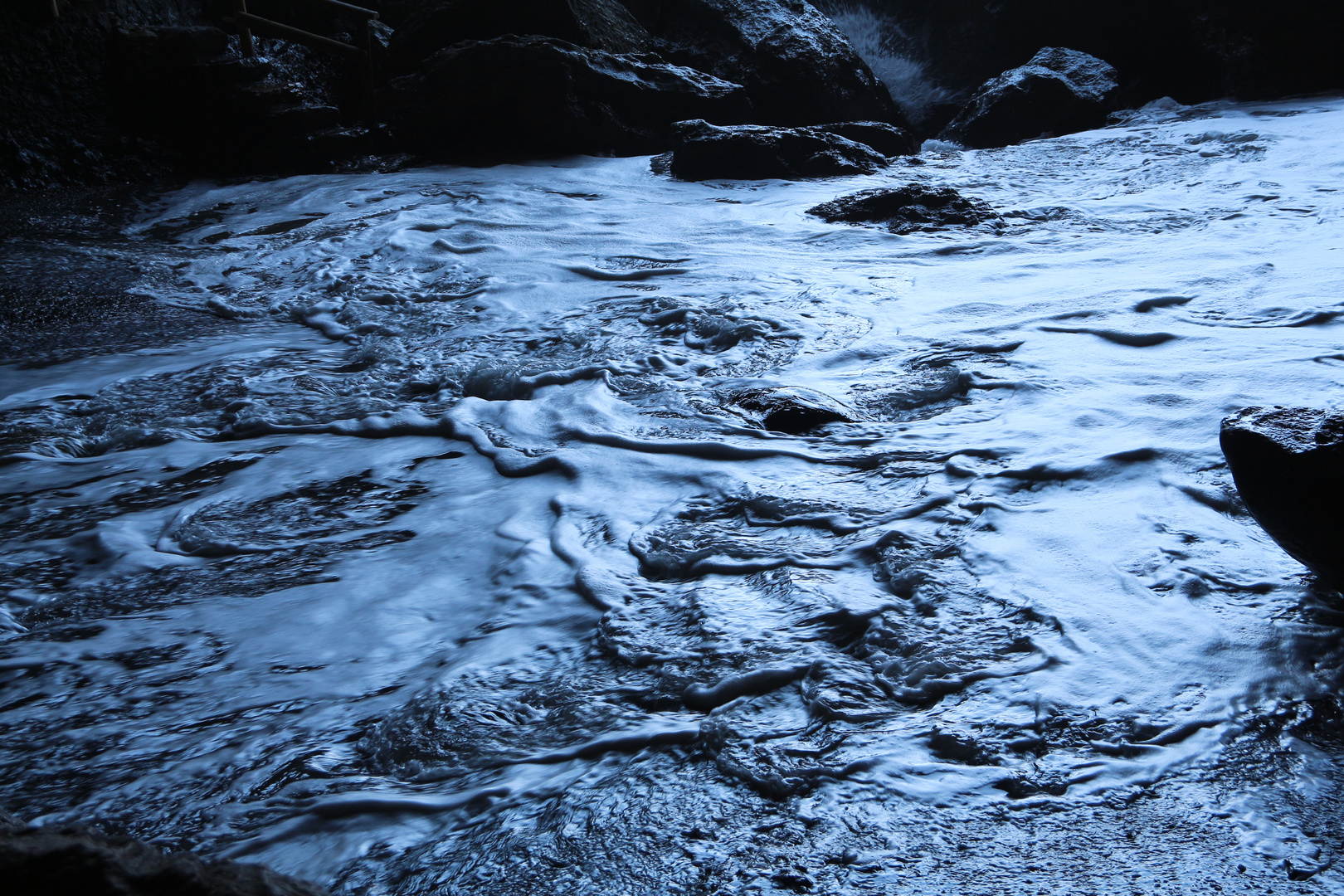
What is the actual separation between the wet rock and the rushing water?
6 cm

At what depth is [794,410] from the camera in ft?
10.6

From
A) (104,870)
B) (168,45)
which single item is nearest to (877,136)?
(168,45)

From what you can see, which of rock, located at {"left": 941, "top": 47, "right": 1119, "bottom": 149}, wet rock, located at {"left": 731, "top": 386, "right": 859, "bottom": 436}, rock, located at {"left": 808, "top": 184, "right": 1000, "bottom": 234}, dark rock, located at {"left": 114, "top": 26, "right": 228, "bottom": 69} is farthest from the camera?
rock, located at {"left": 941, "top": 47, "right": 1119, "bottom": 149}

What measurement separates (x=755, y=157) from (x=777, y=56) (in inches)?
115

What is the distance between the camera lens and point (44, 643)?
6.89 ft

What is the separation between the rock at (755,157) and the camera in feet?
25.8

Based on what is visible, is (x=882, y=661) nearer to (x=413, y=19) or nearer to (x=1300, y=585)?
(x=1300, y=585)

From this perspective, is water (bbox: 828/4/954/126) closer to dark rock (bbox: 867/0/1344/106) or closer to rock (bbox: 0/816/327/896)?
dark rock (bbox: 867/0/1344/106)

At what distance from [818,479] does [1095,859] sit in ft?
4.99

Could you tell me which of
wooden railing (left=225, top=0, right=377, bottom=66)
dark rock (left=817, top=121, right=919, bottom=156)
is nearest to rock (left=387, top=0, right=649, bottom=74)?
wooden railing (left=225, top=0, right=377, bottom=66)

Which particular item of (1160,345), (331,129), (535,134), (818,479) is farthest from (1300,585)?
(331,129)

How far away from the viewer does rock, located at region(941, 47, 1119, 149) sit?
9.53 meters

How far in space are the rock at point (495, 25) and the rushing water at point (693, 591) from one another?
562 cm

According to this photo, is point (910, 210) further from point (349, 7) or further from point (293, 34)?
point (293, 34)
